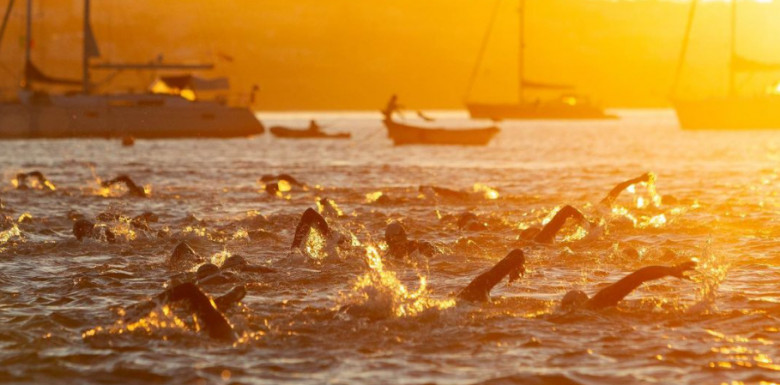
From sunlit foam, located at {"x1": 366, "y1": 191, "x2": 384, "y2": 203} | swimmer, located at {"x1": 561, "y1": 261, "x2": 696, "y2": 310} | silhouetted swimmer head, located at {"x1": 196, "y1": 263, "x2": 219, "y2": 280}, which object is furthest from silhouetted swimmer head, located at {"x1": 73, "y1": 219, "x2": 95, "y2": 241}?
sunlit foam, located at {"x1": 366, "y1": 191, "x2": 384, "y2": 203}

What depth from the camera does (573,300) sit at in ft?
44.8

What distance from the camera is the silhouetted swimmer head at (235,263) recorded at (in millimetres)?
16750

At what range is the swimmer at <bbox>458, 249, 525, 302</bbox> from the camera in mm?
13547

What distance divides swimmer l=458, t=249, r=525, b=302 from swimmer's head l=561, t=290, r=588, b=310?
0.61m

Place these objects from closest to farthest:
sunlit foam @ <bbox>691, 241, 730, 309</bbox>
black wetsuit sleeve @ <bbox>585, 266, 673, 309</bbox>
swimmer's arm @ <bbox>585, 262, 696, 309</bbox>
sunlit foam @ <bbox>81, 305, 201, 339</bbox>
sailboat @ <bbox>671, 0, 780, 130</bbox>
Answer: sunlit foam @ <bbox>81, 305, 201, 339</bbox>
swimmer's arm @ <bbox>585, 262, 696, 309</bbox>
black wetsuit sleeve @ <bbox>585, 266, 673, 309</bbox>
sunlit foam @ <bbox>691, 241, 730, 309</bbox>
sailboat @ <bbox>671, 0, 780, 130</bbox>

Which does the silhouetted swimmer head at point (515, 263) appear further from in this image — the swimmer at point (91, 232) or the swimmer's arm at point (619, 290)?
the swimmer at point (91, 232)

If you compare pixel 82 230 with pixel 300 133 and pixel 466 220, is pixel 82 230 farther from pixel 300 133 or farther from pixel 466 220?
pixel 300 133

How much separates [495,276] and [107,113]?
101 m

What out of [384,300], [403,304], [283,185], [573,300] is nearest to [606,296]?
[573,300]

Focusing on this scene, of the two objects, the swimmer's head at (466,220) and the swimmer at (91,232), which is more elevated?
the swimmer's head at (466,220)

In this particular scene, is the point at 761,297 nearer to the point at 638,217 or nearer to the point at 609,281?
the point at 609,281

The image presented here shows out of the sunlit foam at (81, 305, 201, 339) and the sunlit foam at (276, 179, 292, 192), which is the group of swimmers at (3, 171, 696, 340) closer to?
the sunlit foam at (81, 305, 201, 339)

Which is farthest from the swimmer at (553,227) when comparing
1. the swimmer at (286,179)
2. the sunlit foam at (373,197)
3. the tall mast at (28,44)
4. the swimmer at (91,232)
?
the tall mast at (28,44)

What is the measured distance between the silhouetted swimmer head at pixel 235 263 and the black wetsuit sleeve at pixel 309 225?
5.78ft
